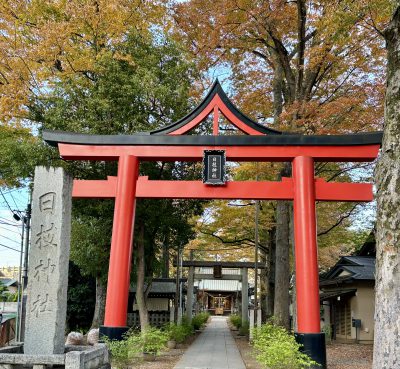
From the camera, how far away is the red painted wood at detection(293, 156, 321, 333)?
10.5 meters

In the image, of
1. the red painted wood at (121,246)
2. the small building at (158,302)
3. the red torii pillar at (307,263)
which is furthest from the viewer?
the small building at (158,302)

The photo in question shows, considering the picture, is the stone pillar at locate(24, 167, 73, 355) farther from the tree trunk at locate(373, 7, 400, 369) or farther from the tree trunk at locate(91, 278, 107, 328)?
the tree trunk at locate(91, 278, 107, 328)

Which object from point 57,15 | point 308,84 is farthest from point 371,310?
point 57,15

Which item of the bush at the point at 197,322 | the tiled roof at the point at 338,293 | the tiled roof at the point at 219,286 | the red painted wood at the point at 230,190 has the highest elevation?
the red painted wood at the point at 230,190

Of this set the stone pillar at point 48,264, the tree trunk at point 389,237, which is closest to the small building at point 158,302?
the stone pillar at point 48,264

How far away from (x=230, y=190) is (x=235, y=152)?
3.52 feet

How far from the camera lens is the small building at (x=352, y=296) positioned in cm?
2066

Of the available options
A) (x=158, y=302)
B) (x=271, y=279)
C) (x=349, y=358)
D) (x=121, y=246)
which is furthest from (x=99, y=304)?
(x=349, y=358)

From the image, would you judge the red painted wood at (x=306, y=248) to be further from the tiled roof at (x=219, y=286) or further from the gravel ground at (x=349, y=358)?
the tiled roof at (x=219, y=286)

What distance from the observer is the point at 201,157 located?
39.5 feet

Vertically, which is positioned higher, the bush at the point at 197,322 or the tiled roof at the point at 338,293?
the tiled roof at the point at 338,293

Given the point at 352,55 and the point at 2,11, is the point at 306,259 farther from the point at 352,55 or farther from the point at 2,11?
the point at 2,11

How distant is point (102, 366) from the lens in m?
7.45

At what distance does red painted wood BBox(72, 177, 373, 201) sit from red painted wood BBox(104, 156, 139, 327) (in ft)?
1.14
